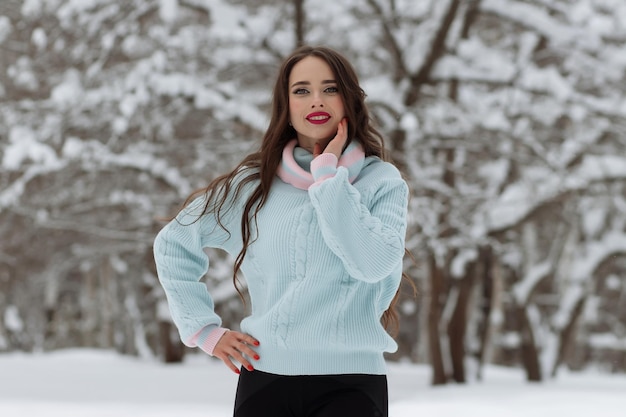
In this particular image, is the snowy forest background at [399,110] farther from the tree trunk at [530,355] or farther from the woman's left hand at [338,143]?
the woman's left hand at [338,143]

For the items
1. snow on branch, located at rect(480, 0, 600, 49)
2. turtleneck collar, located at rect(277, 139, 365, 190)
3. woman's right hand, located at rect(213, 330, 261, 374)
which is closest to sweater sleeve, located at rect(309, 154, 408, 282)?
turtleneck collar, located at rect(277, 139, 365, 190)

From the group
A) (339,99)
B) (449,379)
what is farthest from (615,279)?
(339,99)

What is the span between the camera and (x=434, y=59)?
827 cm

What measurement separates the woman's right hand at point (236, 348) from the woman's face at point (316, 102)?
562mm

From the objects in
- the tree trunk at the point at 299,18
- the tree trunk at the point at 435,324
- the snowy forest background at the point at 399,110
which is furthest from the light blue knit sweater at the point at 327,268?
the tree trunk at the point at 435,324

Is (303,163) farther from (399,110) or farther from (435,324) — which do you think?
(435,324)

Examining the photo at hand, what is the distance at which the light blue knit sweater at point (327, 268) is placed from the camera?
6.73 ft

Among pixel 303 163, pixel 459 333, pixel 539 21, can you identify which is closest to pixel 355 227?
pixel 303 163

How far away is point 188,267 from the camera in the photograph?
96.8 inches

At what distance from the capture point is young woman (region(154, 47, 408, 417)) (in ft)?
6.86

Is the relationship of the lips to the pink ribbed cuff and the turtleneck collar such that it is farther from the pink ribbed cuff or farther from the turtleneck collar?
the pink ribbed cuff

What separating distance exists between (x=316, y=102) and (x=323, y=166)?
0.25m

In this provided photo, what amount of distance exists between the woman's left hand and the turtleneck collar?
0.03 meters

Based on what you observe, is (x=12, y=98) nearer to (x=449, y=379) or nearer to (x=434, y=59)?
(x=434, y=59)
